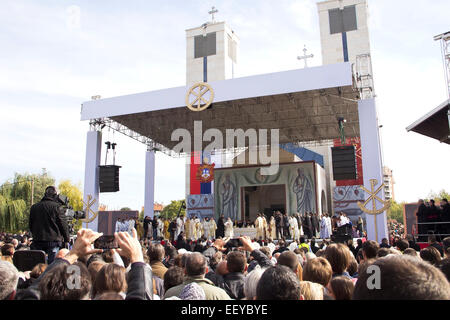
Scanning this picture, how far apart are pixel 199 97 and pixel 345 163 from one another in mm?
6846

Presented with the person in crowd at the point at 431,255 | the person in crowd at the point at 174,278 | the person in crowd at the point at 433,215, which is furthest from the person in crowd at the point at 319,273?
the person in crowd at the point at 433,215

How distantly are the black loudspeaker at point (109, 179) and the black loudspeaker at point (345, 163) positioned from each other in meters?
10.2

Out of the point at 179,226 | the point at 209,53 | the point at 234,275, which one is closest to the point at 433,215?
the point at 234,275

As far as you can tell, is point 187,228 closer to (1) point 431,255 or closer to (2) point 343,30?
(1) point 431,255

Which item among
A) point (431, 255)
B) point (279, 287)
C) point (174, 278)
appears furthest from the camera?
point (431, 255)

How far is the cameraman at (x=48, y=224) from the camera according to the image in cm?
500

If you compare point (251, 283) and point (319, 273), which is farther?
point (319, 273)

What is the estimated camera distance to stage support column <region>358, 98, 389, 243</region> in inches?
530

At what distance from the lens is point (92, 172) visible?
1816 centimetres

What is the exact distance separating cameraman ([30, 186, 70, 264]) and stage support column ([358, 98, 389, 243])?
11355 millimetres

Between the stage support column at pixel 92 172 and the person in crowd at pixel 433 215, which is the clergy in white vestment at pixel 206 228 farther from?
the person in crowd at pixel 433 215

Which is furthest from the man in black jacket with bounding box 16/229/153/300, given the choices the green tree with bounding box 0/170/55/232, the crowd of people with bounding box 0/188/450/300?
the green tree with bounding box 0/170/55/232

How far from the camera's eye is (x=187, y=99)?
16.7 m
